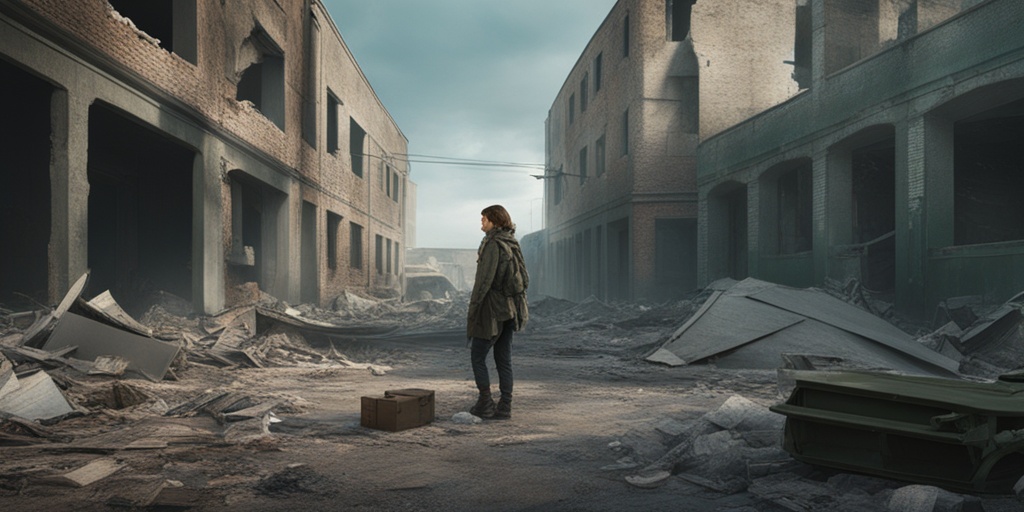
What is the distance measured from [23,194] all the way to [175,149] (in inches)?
136

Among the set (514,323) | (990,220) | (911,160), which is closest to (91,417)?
(514,323)

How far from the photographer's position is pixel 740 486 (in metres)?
3.44

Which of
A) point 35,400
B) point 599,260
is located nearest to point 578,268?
point 599,260

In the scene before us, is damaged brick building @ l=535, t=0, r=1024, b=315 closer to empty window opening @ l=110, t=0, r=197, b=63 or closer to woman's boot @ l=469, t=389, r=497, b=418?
woman's boot @ l=469, t=389, r=497, b=418

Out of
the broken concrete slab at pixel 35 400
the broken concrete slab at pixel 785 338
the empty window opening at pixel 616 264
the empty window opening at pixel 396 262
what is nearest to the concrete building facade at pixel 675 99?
the empty window opening at pixel 616 264

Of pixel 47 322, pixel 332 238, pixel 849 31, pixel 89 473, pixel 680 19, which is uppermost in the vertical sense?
pixel 680 19

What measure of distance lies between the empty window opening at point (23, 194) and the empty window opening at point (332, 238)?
10.6 m

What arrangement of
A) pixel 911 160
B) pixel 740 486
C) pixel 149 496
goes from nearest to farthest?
pixel 149 496, pixel 740 486, pixel 911 160

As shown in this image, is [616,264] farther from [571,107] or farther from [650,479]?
[650,479]

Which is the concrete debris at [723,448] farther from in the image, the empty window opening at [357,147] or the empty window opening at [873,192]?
the empty window opening at [357,147]

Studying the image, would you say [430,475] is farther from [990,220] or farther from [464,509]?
[990,220]

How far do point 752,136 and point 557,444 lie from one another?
44.9ft

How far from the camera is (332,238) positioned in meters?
21.0

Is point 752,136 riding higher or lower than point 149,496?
higher
